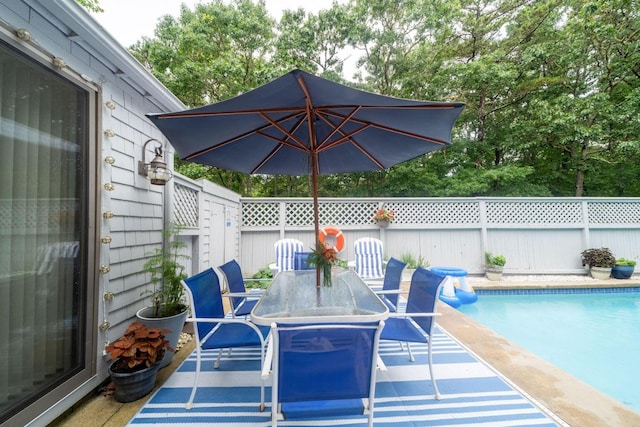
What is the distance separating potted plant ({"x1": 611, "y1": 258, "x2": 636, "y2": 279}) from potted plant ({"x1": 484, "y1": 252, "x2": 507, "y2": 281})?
235 centimetres

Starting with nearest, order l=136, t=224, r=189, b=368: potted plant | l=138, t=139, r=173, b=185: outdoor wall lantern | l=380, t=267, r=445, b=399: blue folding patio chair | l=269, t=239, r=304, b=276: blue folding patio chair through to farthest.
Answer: l=380, t=267, r=445, b=399: blue folding patio chair, l=136, t=224, r=189, b=368: potted plant, l=138, t=139, r=173, b=185: outdoor wall lantern, l=269, t=239, r=304, b=276: blue folding patio chair

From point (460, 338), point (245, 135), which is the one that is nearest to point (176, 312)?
point (245, 135)

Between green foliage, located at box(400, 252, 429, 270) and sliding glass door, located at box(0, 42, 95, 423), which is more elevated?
sliding glass door, located at box(0, 42, 95, 423)

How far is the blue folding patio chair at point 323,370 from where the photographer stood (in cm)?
121

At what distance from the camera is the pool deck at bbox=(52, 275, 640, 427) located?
1.61m

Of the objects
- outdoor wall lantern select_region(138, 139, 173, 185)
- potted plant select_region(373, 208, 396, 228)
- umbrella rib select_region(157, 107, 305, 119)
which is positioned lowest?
potted plant select_region(373, 208, 396, 228)

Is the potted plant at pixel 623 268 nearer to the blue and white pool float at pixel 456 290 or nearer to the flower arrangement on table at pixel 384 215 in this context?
the blue and white pool float at pixel 456 290

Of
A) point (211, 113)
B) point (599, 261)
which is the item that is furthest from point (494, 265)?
point (211, 113)

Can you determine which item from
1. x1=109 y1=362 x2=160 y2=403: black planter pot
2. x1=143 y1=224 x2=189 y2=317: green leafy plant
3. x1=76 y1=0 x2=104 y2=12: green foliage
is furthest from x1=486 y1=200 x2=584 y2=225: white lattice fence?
x1=76 y1=0 x2=104 y2=12: green foliage

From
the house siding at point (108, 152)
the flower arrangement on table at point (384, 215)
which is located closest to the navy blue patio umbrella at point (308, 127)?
the house siding at point (108, 152)

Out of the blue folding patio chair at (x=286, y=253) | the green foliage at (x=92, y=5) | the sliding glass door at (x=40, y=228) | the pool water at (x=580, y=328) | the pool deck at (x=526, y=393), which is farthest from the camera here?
the green foliage at (x=92, y=5)

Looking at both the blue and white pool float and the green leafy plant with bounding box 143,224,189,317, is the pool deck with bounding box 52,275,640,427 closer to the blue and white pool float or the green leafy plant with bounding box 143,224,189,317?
the green leafy plant with bounding box 143,224,189,317

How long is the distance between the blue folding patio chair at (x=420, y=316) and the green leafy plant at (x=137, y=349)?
1551 millimetres

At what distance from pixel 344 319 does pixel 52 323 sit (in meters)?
1.73
